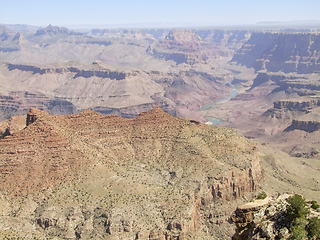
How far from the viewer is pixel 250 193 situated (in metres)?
104

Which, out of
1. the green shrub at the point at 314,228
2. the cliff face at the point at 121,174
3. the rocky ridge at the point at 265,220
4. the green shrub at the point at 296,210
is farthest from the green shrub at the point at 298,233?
the cliff face at the point at 121,174

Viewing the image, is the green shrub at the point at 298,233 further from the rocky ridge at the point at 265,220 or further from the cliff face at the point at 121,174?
the cliff face at the point at 121,174

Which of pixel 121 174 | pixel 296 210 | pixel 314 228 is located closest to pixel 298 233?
pixel 314 228

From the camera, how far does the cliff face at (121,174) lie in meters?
84.0

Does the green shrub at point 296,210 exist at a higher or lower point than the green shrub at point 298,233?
higher

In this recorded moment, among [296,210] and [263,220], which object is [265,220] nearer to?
[263,220]

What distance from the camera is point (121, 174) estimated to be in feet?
323

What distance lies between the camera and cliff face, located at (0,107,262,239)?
84000 millimetres

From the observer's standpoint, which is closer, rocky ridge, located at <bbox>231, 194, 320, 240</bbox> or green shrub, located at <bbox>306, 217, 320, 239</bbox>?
green shrub, located at <bbox>306, 217, 320, 239</bbox>

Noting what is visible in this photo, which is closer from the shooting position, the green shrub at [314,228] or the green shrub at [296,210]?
the green shrub at [314,228]

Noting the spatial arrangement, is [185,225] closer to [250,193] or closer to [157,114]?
[250,193]

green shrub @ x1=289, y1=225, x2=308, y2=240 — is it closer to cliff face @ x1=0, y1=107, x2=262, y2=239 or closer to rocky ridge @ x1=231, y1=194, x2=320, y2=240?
rocky ridge @ x1=231, y1=194, x2=320, y2=240

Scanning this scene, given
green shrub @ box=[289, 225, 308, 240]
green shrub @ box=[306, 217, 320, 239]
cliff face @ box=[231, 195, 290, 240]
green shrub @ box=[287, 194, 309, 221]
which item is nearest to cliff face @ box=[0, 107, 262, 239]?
cliff face @ box=[231, 195, 290, 240]

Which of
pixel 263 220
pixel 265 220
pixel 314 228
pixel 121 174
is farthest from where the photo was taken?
pixel 121 174
